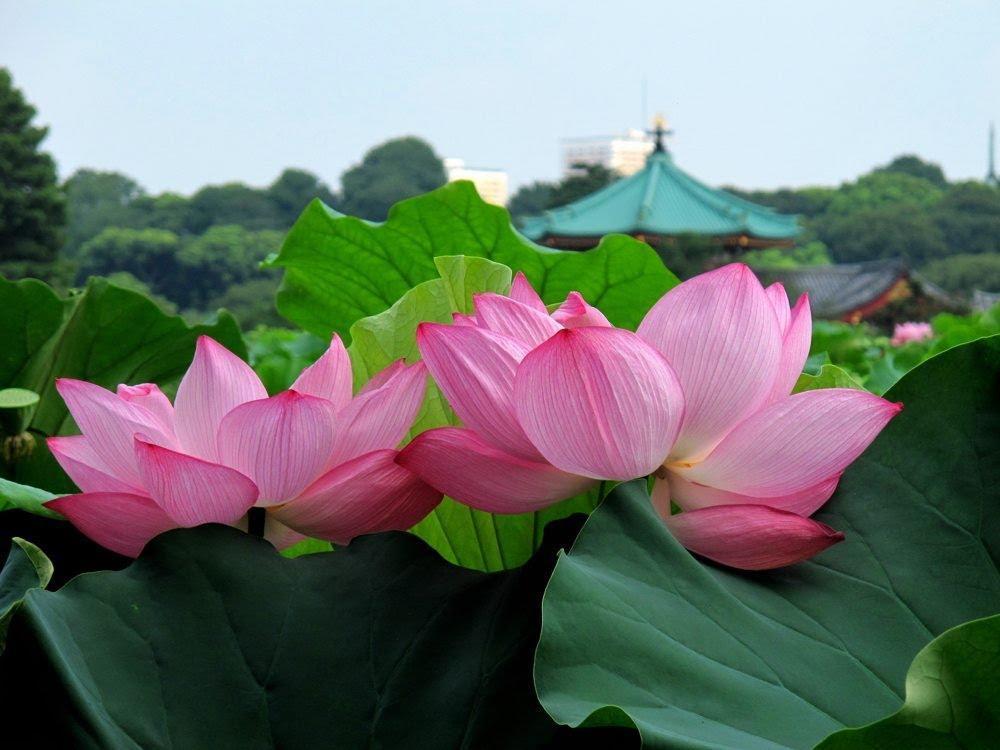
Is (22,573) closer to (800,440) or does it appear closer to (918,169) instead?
(800,440)

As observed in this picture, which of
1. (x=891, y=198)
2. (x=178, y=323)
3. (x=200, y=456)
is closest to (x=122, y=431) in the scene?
(x=200, y=456)

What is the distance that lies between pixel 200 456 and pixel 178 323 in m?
0.35

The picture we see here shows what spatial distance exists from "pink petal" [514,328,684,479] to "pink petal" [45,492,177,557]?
0.35 ft

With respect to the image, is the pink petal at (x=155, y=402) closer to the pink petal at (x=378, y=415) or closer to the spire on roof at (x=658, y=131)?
the pink petal at (x=378, y=415)

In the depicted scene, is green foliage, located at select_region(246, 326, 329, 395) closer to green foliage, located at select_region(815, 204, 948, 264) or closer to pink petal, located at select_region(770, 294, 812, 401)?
pink petal, located at select_region(770, 294, 812, 401)

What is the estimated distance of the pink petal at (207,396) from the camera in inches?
11.7

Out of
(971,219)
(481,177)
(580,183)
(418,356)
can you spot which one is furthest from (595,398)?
(971,219)

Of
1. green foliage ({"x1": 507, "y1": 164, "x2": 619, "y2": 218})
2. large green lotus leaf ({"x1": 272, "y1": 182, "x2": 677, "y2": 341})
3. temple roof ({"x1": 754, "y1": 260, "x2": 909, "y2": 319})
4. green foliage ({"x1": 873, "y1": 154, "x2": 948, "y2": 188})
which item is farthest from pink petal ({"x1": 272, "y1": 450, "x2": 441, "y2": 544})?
green foliage ({"x1": 873, "y1": 154, "x2": 948, "y2": 188})

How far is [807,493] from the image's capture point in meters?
0.29

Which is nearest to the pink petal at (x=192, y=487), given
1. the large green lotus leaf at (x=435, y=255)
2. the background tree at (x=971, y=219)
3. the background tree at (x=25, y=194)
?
the large green lotus leaf at (x=435, y=255)

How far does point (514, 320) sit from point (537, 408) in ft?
0.11

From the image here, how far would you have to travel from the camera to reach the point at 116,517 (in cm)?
30

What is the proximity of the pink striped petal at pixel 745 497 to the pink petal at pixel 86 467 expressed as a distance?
0.48ft

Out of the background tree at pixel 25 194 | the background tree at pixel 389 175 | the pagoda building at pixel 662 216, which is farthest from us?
the background tree at pixel 389 175
